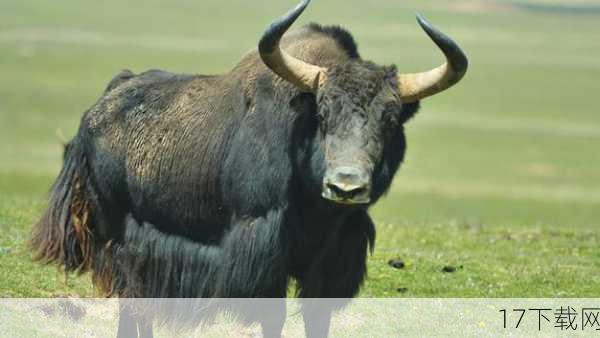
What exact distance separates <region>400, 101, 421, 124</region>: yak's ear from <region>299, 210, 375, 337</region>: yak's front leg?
727mm

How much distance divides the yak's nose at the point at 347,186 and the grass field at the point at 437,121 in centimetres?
383

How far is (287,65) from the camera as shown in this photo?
27.3 ft

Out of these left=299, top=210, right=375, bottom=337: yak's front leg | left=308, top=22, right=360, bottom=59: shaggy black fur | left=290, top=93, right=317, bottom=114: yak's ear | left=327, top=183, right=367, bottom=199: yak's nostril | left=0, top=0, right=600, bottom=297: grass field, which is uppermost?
left=308, top=22, right=360, bottom=59: shaggy black fur

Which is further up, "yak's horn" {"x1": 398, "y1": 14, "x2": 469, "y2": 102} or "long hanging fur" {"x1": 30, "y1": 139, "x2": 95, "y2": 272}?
"yak's horn" {"x1": 398, "y1": 14, "x2": 469, "y2": 102}

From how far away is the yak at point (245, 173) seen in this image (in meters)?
8.21

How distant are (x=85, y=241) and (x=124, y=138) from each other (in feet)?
3.18

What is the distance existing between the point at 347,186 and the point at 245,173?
110 cm

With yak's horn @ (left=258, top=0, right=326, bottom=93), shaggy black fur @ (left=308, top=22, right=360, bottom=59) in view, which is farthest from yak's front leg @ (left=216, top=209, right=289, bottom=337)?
shaggy black fur @ (left=308, top=22, right=360, bottom=59)

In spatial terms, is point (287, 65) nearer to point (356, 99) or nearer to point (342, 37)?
point (356, 99)

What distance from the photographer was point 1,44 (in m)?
71.9

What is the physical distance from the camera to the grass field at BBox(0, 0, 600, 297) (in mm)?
12695

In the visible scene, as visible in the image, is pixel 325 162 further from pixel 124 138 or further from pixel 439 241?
pixel 439 241

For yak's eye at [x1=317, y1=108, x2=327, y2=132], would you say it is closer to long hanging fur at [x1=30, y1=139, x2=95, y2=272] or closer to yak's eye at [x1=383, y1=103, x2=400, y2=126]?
yak's eye at [x1=383, y1=103, x2=400, y2=126]

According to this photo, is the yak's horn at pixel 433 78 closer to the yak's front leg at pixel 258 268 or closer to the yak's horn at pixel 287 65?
the yak's horn at pixel 287 65
